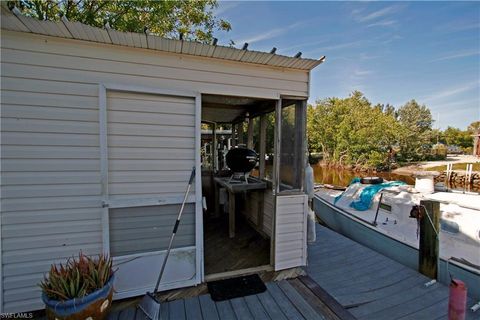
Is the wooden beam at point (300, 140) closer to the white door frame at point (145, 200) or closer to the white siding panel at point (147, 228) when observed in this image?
the white door frame at point (145, 200)

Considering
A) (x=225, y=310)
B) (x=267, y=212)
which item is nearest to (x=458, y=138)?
(x=267, y=212)

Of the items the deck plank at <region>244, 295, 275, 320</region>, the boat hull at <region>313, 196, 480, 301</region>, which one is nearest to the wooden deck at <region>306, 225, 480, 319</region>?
the boat hull at <region>313, 196, 480, 301</region>

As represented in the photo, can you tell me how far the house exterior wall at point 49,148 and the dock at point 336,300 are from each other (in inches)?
34.5

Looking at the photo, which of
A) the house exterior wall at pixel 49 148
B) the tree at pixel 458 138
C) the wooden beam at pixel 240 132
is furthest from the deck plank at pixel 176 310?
the tree at pixel 458 138

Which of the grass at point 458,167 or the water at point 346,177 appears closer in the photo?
the water at point 346,177

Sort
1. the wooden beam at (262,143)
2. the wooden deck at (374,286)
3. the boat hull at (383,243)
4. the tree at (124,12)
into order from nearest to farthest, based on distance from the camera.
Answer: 1. the wooden deck at (374,286)
2. the boat hull at (383,243)
3. the wooden beam at (262,143)
4. the tree at (124,12)

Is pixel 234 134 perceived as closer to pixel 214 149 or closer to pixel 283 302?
pixel 214 149

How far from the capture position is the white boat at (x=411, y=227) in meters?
2.78

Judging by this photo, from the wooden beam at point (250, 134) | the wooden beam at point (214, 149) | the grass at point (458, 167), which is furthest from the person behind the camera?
the grass at point (458, 167)

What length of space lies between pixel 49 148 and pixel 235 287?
234cm

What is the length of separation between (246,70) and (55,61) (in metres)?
1.82

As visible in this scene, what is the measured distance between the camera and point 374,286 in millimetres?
2572

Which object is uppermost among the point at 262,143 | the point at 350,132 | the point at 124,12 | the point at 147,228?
the point at 124,12

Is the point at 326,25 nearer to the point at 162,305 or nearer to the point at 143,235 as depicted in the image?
the point at 143,235
